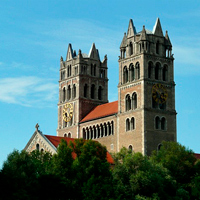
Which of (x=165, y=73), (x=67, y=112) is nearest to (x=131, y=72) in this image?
(x=165, y=73)

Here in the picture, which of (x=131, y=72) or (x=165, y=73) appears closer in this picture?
(x=131, y=72)

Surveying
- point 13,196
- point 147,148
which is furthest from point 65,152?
point 147,148

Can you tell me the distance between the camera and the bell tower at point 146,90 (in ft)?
311

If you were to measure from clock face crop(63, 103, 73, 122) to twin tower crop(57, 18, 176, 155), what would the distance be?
0.73 m

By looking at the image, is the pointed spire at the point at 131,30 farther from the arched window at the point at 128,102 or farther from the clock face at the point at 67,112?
the clock face at the point at 67,112


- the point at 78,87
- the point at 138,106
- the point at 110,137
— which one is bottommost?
the point at 110,137

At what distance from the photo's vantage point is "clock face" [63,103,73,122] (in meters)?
111

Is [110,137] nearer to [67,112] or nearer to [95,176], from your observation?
[67,112]

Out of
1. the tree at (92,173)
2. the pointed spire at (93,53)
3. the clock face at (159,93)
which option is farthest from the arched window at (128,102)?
the pointed spire at (93,53)

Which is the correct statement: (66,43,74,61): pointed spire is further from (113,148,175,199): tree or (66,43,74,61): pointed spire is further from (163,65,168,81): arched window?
(113,148,175,199): tree

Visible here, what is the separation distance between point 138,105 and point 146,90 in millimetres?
2471

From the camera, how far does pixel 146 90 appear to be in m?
95.8

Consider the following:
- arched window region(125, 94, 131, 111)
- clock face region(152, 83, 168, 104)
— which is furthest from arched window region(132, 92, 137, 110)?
clock face region(152, 83, 168, 104)

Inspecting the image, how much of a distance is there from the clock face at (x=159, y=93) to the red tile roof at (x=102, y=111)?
23.0 feet
